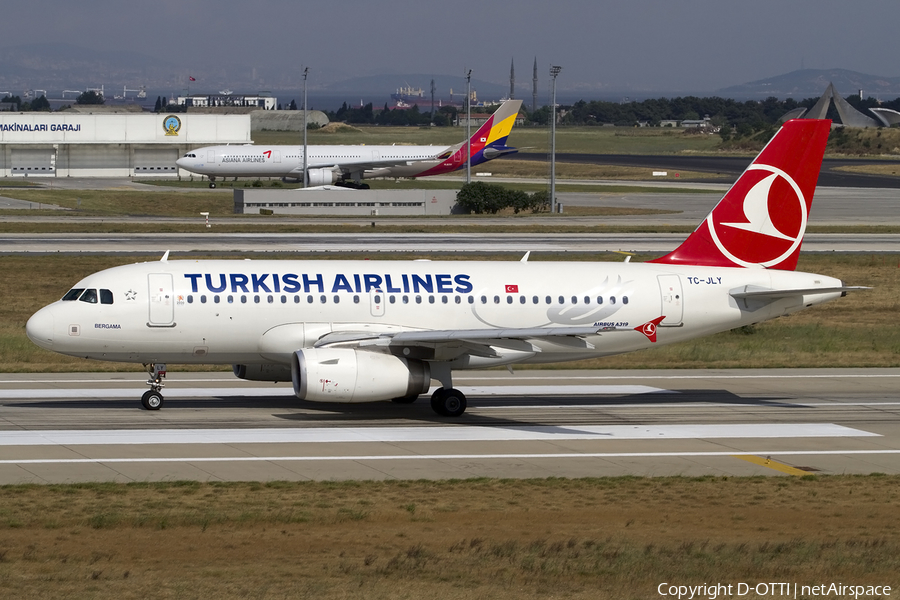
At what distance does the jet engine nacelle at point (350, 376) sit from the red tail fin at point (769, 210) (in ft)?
33.8

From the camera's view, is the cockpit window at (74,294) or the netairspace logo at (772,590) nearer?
the netairspace logo at (772,590)

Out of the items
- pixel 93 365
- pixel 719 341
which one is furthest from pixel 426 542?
pixel 719 341

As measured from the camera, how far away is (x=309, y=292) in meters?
31.4

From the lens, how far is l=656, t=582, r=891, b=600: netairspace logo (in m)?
15.9

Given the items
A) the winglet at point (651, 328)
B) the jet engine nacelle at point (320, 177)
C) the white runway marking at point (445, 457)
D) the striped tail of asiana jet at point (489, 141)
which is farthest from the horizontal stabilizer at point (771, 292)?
the jet engine nacelle at point (320, 177)

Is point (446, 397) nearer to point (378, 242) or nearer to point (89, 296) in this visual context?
point (89, 296)

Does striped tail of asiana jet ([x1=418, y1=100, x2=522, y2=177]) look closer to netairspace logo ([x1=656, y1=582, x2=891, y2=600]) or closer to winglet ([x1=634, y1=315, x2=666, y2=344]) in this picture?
winglet ([x1=634, y1=315, x2=666, y2=344])

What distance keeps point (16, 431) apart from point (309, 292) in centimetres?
837

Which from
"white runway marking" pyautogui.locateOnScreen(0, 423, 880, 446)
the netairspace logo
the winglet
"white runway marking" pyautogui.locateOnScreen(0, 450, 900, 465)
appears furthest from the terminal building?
the netairspace logo

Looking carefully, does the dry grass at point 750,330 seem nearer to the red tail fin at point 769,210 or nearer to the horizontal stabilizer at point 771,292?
the red tail fin at point 769,210

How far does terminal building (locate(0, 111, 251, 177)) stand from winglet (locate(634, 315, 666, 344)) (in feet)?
388

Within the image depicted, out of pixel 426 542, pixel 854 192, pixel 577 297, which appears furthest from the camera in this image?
pixel 854 192

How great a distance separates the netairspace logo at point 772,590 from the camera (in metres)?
15.9

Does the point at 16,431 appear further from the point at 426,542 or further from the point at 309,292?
the point at 426,542
